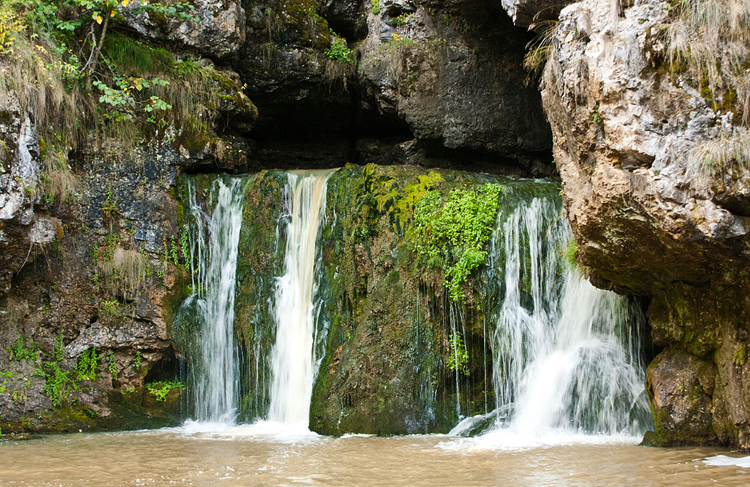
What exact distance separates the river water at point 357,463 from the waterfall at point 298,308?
1164 millimetres

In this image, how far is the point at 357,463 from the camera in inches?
236

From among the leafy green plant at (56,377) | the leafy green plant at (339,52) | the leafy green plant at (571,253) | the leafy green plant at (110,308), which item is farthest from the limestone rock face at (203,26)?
the leafy green plant at (571,253)

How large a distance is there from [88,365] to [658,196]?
7.65 meters

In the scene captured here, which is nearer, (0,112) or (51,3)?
→ (0,112)

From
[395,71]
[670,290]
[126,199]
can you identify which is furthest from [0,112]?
[670,290]

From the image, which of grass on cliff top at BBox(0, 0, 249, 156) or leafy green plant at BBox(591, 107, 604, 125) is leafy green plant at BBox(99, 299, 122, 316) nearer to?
grass on cliff top at BBox(0, 0, 249, 156)

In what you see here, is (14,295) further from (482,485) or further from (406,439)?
(482,485)

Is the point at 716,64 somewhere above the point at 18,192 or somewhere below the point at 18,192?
above

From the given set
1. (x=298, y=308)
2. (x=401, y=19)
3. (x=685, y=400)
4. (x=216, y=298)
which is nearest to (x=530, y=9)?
(x=401, y=19)

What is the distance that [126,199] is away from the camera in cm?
1002

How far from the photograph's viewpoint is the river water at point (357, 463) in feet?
16.8

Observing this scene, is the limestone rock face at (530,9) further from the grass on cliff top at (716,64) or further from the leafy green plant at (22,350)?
the leafy green plant at (22,350)

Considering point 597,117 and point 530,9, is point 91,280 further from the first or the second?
point 597,117

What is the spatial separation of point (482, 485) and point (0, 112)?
23.5 feet
